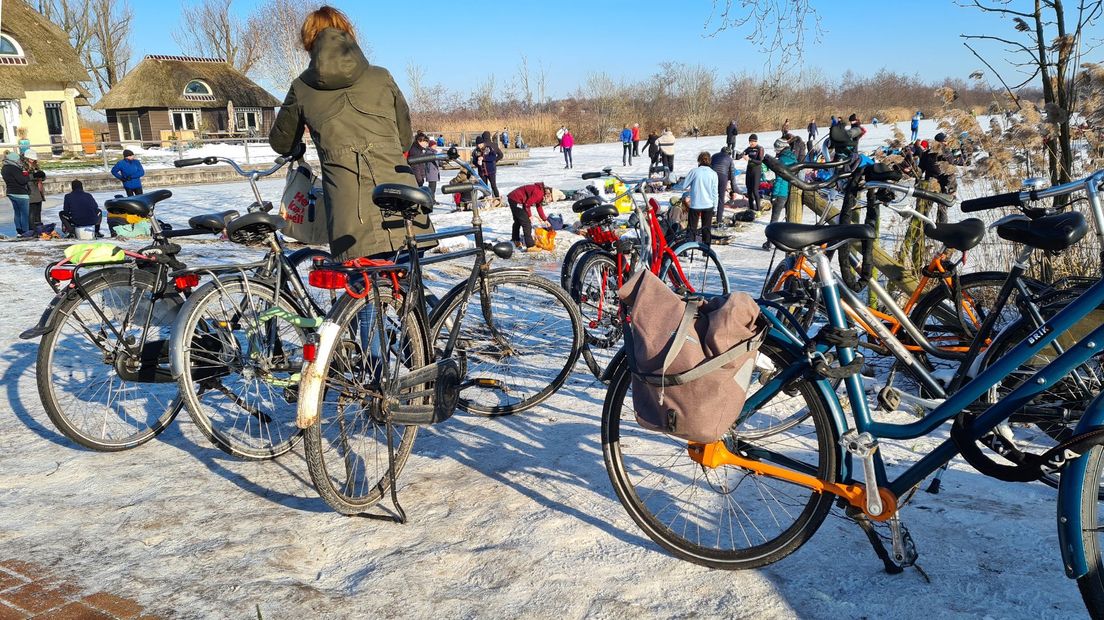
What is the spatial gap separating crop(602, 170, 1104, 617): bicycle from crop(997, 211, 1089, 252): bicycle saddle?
0.11 m

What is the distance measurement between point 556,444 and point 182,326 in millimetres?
1842

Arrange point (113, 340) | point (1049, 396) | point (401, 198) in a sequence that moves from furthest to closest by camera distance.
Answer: point (113, 340) < point (401, 198) < point (1049, 396)

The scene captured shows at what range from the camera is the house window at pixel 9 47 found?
116ft

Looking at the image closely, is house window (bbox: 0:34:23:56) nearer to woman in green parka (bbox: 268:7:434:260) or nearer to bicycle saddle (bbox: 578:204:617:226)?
bicycle saddle (bbox: 578:204:617:226)

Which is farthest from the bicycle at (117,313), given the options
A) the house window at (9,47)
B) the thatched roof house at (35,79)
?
the house window at (9,47)

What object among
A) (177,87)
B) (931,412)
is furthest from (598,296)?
(177,87)

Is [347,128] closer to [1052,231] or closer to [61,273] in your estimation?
[61,273]

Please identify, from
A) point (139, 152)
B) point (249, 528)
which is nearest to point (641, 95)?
point (139, 152)

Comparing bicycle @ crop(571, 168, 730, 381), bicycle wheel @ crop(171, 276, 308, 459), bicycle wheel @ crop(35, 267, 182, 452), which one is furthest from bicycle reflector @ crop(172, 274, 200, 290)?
bicycle @ crop(571, 168, 730, 381)

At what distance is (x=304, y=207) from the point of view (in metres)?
4.27

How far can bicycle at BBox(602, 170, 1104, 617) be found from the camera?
83.8 inches

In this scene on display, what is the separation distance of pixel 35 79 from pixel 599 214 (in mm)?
39047

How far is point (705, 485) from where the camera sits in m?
3.42

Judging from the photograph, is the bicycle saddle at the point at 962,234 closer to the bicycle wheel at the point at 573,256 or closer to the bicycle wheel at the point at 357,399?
the bicycle wheel at the point at 357,399
